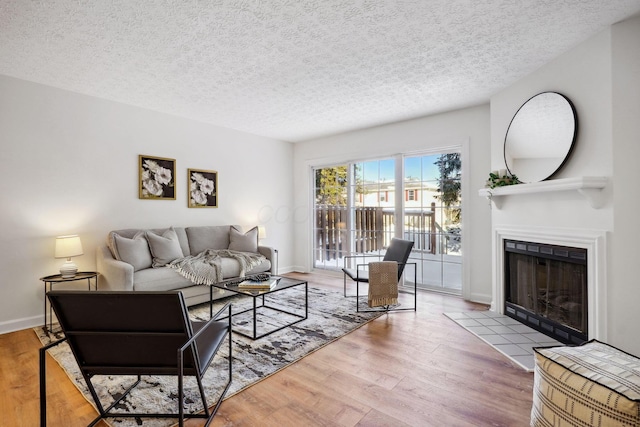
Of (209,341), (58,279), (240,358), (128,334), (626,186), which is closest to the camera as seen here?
(128,334)

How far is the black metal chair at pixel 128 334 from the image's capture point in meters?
1.41

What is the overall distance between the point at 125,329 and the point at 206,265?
91.9 inches

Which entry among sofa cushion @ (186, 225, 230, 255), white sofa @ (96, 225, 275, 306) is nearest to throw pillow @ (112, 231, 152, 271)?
white sofa @ (96, 225, 275, 306)

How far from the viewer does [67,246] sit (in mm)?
3215

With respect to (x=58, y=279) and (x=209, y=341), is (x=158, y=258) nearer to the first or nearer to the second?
(x=58, y=279)

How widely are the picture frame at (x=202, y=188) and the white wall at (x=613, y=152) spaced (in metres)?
4.45

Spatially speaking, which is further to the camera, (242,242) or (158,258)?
(242,242)

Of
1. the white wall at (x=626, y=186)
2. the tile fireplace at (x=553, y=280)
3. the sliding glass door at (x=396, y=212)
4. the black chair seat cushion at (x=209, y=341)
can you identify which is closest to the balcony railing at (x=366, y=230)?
the sliding glass door at (x=396, y=212)

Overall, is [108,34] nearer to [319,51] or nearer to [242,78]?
[242,78]

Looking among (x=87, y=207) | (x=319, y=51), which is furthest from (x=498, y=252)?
(x=87, y=207)

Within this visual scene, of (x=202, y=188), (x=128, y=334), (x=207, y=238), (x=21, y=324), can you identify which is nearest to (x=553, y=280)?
(x=128, y=334)

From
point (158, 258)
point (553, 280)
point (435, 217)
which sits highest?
point (435, 217)

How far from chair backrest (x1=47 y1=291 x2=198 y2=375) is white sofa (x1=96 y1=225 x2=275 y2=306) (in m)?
1.80

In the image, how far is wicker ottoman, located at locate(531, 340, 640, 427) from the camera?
3.92ft
